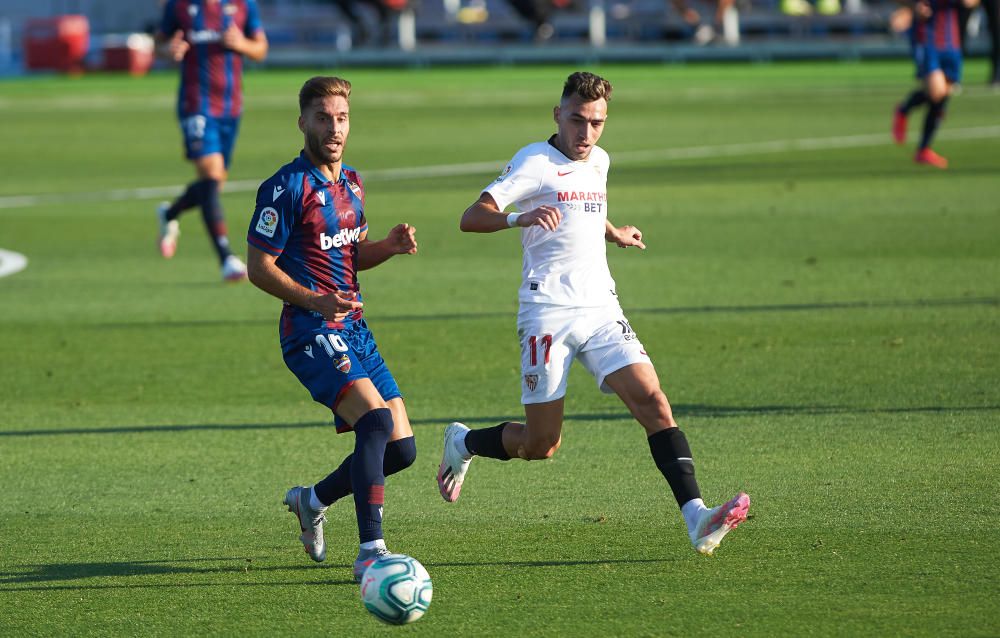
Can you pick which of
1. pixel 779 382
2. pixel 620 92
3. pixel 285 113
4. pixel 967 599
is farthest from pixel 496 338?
pixel 620 92

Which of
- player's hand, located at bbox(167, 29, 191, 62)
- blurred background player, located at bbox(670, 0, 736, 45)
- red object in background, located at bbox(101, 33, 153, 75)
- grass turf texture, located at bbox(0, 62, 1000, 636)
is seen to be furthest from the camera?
red object in background, located at bbox(101, 33, 153, 75)

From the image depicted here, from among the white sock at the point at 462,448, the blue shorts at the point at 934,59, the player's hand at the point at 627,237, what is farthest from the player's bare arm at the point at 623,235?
the blue shorts at the point at 934,59

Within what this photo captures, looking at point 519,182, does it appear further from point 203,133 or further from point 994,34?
point 994,34

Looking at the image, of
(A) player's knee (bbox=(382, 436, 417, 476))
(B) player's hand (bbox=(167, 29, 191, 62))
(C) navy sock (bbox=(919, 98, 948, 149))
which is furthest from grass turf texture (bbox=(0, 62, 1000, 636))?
(B) player's hand (bbox=(167, 29, 191, 62))

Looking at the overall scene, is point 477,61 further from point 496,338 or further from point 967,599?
point 967,599

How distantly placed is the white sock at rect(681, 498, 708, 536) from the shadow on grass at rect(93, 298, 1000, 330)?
5.95 metres

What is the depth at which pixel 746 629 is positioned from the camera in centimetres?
562

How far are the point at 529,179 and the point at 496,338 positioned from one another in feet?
15.5

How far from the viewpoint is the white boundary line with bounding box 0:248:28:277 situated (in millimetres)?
15430

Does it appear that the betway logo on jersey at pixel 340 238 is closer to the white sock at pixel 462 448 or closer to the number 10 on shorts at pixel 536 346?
the number 10 on shorts at pixel 536 346

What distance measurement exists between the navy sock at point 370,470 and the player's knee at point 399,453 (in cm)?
20

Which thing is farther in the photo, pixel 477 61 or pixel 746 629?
pixel 477 61

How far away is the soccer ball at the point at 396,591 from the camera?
18.6 feet

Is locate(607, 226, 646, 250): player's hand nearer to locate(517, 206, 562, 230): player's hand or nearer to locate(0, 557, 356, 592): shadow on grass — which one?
locate(517, 206, 562, 230): player's hand
